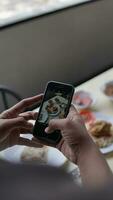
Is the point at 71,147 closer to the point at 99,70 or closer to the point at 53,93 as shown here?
the point at 53,93

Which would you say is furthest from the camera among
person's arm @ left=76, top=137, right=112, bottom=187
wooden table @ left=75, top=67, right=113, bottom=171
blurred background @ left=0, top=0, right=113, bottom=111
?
blurred background @ left=0, top=0, right=113, bottom=111

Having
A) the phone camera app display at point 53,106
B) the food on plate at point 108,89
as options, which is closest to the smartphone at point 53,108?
the phone camera app display at point 53,106

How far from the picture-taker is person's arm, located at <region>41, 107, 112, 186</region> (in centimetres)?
67

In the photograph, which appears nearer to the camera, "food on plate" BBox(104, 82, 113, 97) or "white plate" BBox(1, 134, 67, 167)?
"white plate" BBox(1, 134, 67, 167)

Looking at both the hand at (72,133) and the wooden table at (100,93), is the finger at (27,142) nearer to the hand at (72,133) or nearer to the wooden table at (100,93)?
the hand at (72,133)

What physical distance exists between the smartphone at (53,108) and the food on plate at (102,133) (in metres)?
0.22

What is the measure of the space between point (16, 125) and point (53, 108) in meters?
0.11

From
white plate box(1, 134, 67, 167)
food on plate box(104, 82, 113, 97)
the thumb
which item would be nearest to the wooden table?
food on plate box(104, 82, 113, 97)

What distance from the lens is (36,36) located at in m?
1.76

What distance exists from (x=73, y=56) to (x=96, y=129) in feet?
3.28

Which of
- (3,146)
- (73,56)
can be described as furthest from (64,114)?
(73,56)

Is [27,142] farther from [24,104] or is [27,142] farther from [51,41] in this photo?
[51,41]

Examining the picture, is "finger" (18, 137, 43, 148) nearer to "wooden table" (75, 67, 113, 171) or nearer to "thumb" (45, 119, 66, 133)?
"thumb" (45, 119, 66, 133)

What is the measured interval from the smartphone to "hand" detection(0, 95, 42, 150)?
0.05 meters
